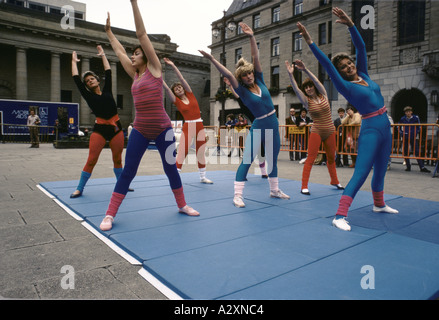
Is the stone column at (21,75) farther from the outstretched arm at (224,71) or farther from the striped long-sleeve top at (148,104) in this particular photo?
the striped long-sleeve top at (148,104)

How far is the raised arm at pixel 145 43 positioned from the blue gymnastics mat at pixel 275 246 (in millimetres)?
1695

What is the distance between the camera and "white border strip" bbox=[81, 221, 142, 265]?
2.49 m

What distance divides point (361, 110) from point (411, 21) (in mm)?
18823

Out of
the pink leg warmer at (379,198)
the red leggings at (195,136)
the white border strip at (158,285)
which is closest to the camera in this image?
the white border strip at (158,285)

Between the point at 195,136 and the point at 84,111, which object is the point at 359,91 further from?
the point at 84,111

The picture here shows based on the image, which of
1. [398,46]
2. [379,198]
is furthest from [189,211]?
[398,46]

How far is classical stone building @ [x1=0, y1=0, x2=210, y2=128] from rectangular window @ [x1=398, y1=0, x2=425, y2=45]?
18.3 meters

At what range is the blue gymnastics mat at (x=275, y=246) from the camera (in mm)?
2018

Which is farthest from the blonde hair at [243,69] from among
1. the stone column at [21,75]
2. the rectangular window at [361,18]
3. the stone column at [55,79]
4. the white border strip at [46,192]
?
the stone column at [55,79]

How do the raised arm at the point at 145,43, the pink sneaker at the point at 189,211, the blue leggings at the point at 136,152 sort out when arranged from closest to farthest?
the raised arm at the point at 145,43 → the blue leggings at the point at 136,152 → the pink sneaker at the point at 189,211

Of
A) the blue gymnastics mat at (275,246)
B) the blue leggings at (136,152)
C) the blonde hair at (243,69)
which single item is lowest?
the blue gymnastics mat at (275,246)

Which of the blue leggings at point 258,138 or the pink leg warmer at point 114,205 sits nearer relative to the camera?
the pink leg warmer at point 114,205

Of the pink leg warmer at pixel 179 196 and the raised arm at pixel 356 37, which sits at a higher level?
the raised arm at pixel 356 37

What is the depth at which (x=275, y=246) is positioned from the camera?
9.18 ft
